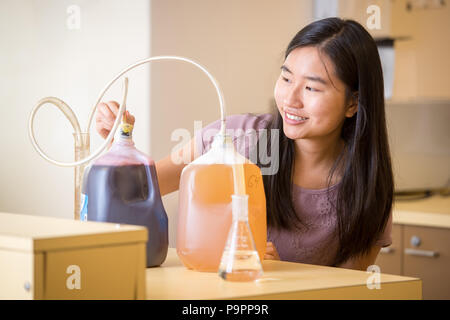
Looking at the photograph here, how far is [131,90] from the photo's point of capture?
2145mm

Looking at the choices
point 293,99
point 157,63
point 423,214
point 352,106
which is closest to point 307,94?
point 293,99

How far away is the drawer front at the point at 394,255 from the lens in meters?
2.36

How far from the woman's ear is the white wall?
33.2 inches

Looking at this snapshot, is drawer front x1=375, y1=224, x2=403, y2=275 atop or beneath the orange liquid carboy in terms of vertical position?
beneath

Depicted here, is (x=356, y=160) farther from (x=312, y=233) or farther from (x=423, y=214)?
(x=423, y=214)

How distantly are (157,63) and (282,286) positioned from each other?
1372 mm

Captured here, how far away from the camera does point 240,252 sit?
35.2 inches

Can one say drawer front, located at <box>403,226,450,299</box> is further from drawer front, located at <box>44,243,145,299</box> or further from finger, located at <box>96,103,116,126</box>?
drawer front, located at <box>44,243,145,299</box>

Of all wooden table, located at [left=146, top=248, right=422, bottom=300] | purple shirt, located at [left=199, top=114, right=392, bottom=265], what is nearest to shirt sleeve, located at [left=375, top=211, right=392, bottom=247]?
purple shirt, located at [left=199, top=114, right=392, bottom=265]

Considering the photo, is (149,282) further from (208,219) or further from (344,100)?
(344,100)

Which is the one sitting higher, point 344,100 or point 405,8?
point 405,8

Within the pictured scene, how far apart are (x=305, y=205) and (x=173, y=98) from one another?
865mm

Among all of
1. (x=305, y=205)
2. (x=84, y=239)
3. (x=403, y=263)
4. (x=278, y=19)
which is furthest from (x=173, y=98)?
(x=84, y=239)

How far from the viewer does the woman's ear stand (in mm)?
1446
